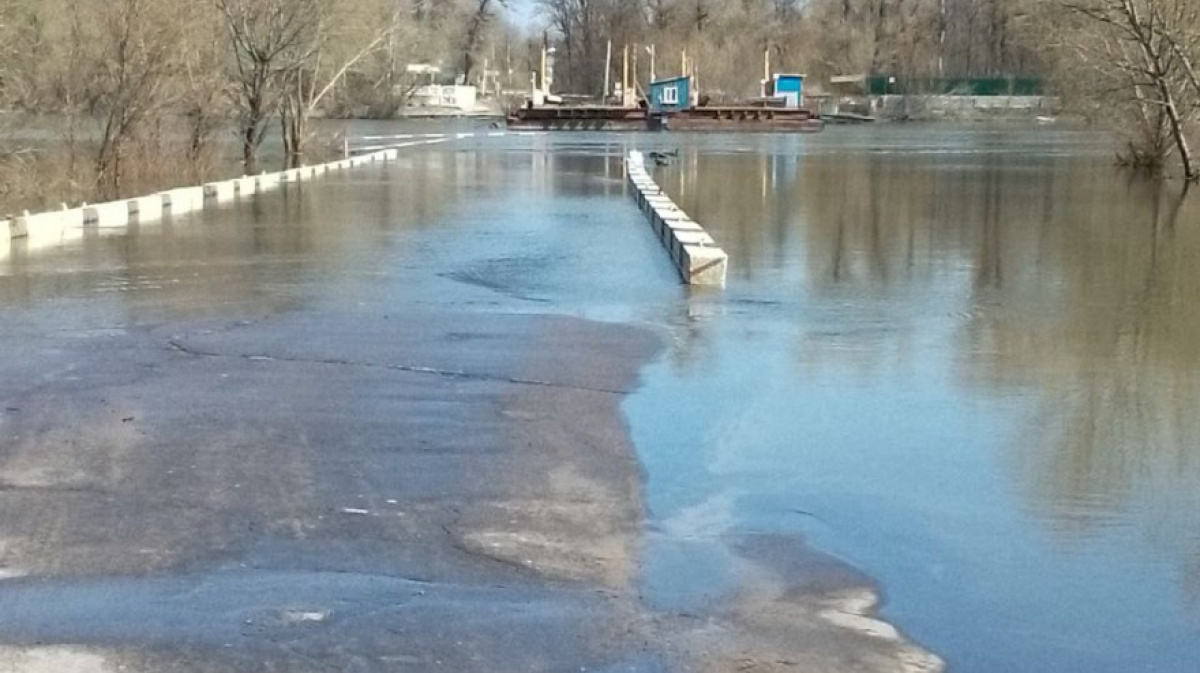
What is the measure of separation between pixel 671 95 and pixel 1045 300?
7571 cm

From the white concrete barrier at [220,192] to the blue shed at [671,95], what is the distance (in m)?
58.0

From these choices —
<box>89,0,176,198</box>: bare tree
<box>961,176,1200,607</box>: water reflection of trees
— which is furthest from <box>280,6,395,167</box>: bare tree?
<box>961,176,1200,607</box>: water reflection of trees

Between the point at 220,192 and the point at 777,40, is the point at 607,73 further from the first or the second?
the point at 220,192

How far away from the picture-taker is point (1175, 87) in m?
33.6

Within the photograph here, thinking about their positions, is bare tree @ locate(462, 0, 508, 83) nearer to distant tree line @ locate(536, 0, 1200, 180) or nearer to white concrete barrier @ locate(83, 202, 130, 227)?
distant tree line @ locate(536, 0, 1200, 180)

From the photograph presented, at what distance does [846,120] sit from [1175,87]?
5862 centimetres

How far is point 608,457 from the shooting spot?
8.52m

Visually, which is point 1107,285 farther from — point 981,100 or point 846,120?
point 981,100

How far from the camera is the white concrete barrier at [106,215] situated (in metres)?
22.1

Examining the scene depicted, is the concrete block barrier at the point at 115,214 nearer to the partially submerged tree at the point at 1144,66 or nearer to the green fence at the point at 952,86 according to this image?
the partially submerged tree at the point at 1144,66

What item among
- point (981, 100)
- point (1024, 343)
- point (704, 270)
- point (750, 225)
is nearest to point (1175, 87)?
point (750, 225)

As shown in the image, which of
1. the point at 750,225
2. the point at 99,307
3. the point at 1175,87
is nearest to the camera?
the point at 99,307

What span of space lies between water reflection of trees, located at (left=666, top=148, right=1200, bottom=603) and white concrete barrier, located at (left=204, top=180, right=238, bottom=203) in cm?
850

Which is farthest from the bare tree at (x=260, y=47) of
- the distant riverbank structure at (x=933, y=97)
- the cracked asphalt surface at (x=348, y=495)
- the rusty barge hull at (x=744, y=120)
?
the distant riverbank structure at (x=933, y=97)
